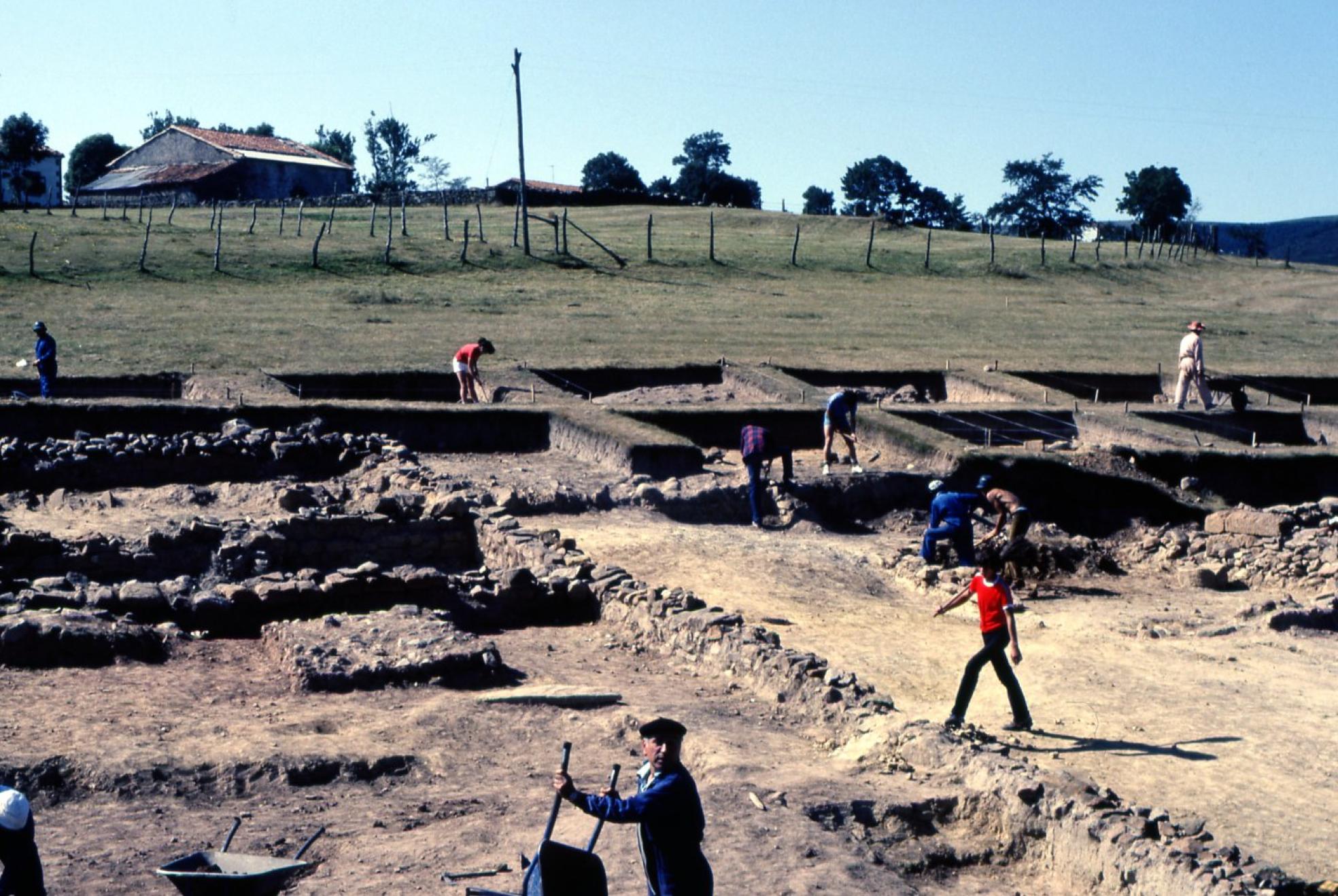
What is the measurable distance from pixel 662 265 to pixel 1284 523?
75.4 ft

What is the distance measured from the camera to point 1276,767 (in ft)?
31.4

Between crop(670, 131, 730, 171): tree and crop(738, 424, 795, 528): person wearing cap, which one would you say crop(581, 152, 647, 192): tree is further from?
crop(738, 424, 795, 528): person wearing cap

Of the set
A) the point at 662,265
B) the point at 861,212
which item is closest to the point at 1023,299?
the point at 662,265

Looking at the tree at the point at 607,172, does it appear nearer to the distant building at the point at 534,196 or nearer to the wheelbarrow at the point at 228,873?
the distant building at the point at 534,196

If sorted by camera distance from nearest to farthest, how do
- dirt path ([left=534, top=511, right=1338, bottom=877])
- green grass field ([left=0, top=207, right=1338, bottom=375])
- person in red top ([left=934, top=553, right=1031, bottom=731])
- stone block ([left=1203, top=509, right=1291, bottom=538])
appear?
1. dirt path ([left=534, top=511, right=1338, bottom=877])
2. person in red top ([left=934, top=553, right=1031, bottom=731])
3. stone block ([left=1203, top=509, right=1291, bottom=538])
4. green grass field ([left=0, top=207, right=1338, bottom=375])

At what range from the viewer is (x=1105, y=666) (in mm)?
11852

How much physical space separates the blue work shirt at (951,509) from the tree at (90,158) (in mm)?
59016

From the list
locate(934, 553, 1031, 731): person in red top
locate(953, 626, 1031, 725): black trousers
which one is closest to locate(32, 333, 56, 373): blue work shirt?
locate(934, 553, 1031, 731): person in red top

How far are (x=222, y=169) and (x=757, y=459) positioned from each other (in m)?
40.4

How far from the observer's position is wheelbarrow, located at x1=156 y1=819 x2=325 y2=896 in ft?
18.4

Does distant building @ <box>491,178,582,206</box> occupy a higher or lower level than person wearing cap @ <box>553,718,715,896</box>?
higher

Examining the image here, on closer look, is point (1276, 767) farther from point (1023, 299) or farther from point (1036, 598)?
point (1023, 299)

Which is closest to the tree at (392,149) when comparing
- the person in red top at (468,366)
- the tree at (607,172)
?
the tree at (607,172)

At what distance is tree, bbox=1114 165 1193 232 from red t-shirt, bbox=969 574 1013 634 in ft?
213
